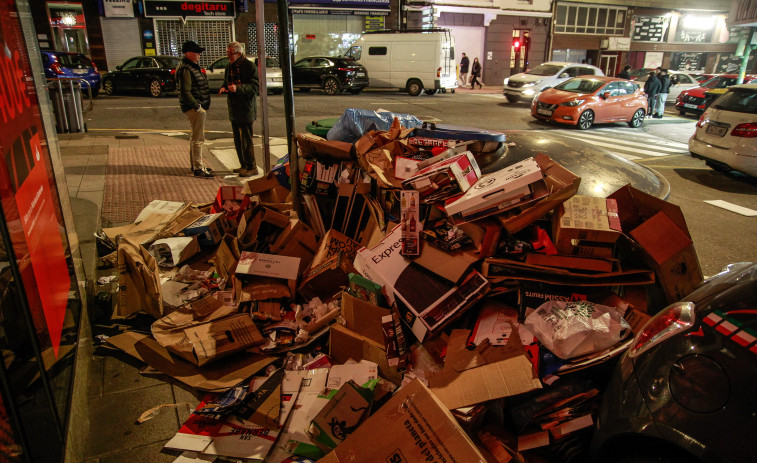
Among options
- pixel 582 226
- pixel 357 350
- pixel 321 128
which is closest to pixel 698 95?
pixel 321 128

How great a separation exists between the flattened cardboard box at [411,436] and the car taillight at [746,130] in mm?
9162

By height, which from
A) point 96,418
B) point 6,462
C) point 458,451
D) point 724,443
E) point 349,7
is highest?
point 349,7

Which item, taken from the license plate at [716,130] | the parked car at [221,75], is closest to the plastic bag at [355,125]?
the license plate at [716,130]

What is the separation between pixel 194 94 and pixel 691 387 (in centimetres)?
766

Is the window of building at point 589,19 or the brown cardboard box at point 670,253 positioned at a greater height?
the window of building at point 589,19

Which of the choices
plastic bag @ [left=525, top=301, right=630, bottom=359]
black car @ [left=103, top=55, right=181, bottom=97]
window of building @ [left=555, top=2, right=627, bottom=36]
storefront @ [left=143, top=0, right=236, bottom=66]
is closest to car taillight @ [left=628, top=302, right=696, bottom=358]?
plastic bag @ [left=525, top=301, right=630, bottom=359]

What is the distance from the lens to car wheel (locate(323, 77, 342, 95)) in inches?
799

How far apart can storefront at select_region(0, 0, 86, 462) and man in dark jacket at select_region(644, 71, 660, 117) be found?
61.2 ft

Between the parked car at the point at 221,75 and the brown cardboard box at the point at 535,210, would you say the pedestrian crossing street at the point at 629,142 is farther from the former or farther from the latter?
the parked car at the point at 221,75

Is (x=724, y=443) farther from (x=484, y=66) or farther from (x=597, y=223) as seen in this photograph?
(x=484, y=66)

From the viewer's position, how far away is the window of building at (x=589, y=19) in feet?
108

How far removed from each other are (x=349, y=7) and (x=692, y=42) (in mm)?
27412

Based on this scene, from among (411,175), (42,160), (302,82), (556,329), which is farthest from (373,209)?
(302,82)

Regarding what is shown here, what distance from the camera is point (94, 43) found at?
81.6 feet
